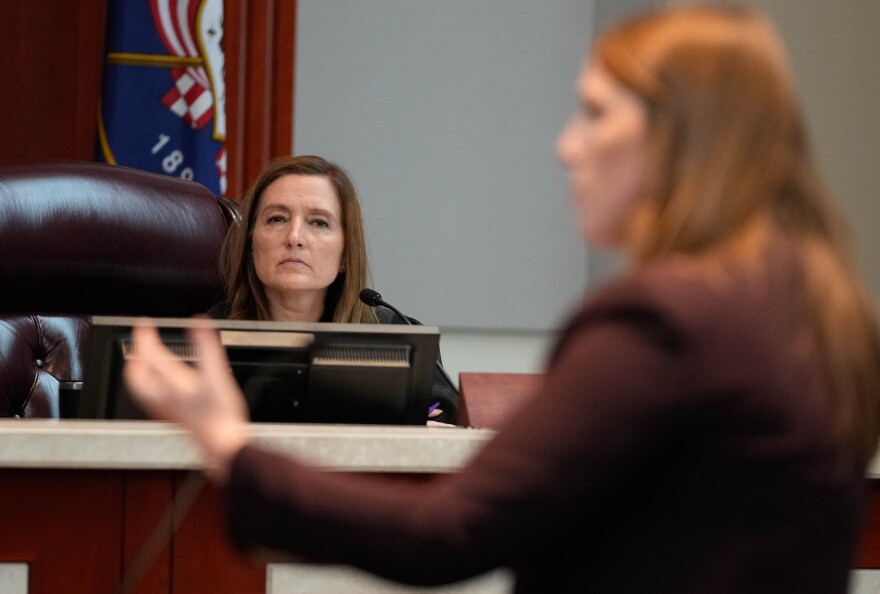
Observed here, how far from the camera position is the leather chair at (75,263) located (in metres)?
2.28

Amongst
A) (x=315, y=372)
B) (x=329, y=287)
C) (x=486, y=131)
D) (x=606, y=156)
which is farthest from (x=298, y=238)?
(x=606, y=156)

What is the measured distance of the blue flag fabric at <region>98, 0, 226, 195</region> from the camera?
3.10m

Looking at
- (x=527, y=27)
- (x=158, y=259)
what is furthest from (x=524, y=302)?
(x=158, y=259)

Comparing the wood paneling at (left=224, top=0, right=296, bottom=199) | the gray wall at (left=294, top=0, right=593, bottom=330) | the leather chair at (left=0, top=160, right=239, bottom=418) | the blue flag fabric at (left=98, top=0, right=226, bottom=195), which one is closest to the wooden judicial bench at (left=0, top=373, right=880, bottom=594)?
the leather chair at (left=0, top=160, right=239, bottom=418)

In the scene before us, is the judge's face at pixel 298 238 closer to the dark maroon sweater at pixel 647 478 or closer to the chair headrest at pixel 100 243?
the chair headrest at pixel 100 243

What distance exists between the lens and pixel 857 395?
0.72 meters

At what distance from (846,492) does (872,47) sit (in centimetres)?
297

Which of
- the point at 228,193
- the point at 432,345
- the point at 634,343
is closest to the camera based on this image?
the point at 634,343

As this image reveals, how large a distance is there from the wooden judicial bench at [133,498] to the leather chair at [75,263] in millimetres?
851

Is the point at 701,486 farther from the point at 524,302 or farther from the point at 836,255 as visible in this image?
the point at 524,302

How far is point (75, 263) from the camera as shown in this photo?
2.32 m

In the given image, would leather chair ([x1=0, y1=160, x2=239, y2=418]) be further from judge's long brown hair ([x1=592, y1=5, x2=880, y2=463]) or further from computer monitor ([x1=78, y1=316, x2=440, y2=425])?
judge's long brown hair ([x1=592, y1=5, x2=880, y2=463])

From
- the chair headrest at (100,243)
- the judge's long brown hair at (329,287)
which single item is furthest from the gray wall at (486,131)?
the chair headrest at (100,243)

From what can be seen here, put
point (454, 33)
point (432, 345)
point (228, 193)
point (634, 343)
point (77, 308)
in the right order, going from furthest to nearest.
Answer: point (454, 33) < point (228, 193) < point (77, 308) < point (432, 345) < point (634, 343)
